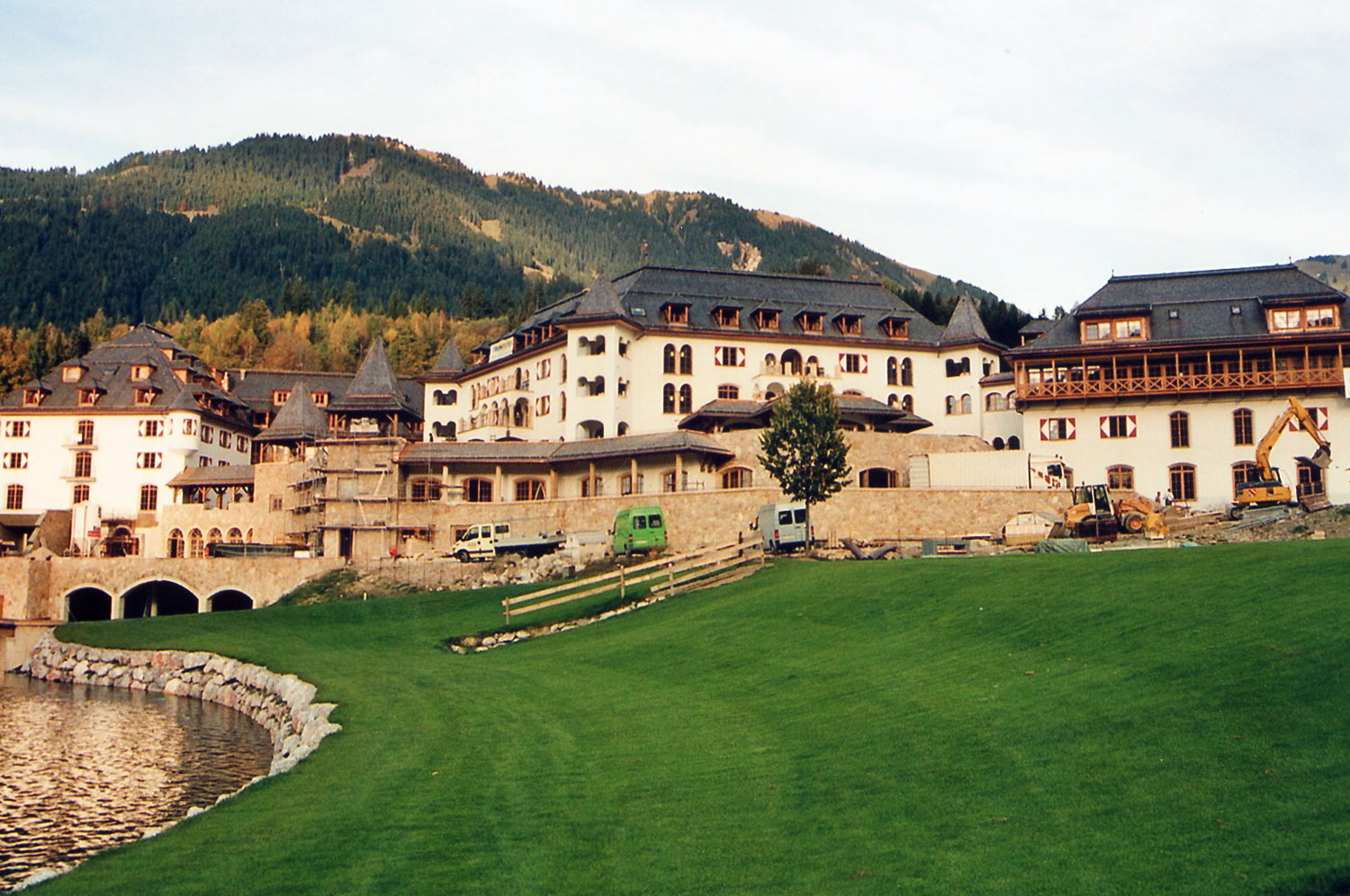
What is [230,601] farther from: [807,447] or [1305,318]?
[1305,318]

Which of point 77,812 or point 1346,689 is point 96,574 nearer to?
point 77,812

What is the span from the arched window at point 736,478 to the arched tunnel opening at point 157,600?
32.1 m

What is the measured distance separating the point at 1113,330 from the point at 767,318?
23948 millimetres

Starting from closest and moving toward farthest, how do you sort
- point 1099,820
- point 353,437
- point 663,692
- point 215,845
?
point 1099,820, point 215,845, point 663,692, point 353,437

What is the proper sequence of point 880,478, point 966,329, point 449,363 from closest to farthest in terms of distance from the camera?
1. point 880,478
2. point 966,329
3. point 449,363

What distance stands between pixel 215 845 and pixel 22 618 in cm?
5862

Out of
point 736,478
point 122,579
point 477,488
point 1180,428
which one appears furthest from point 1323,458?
point 122,579

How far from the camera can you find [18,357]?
116875 millimetres

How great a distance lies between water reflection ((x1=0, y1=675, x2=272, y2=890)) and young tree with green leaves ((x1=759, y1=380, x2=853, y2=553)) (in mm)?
25040

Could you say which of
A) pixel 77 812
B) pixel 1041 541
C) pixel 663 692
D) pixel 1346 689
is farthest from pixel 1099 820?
pixel 1041 541

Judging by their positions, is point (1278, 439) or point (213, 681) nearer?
point (213, 681)

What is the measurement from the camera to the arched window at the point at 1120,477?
2746 inches

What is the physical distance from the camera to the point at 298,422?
8919 cm

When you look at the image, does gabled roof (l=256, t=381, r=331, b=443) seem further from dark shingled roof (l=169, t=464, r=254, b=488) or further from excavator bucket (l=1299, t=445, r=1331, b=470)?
excavator bucket (l=1299, t=445, r=1331, b=470)
